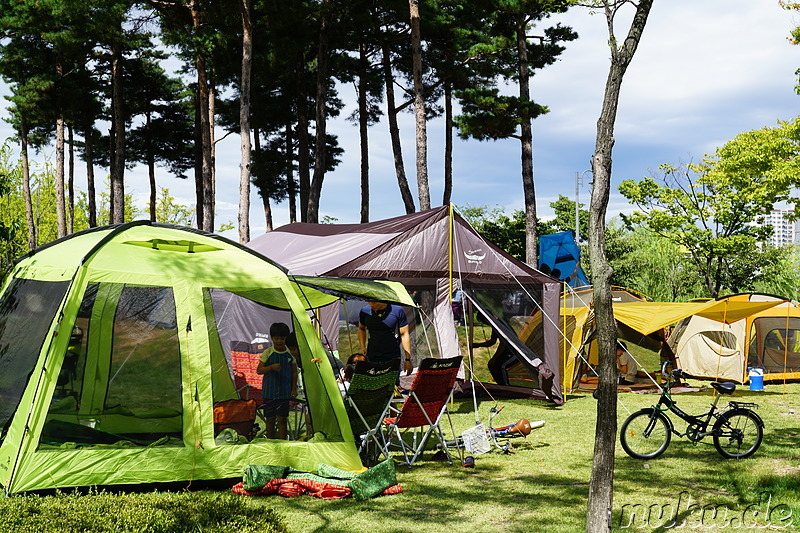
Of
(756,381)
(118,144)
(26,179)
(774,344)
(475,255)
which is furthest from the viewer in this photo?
(26,179)

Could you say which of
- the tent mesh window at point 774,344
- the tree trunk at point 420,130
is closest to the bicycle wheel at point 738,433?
the tent mesh window at point 774,344

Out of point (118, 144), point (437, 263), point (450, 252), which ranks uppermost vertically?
point (118, 144)

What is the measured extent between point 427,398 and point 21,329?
314 centimetres

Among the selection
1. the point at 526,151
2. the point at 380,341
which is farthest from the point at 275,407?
the point at 526,151

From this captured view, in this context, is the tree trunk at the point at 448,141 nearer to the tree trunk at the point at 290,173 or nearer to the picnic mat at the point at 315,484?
the tree trunk at the point at 290,173

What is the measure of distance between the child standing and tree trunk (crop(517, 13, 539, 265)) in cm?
1186

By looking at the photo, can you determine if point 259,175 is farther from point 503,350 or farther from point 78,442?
point 78,442

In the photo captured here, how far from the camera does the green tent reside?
4.70 m

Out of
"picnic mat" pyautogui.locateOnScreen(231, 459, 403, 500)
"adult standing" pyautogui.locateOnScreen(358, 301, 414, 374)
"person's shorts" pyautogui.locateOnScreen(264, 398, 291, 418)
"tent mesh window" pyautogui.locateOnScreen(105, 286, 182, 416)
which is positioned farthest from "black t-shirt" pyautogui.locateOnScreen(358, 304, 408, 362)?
"tent mesh window" pyautogui.locateOnScreen(105, 286, 182, 416)

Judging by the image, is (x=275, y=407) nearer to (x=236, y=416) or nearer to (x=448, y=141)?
(x=236, y=416)

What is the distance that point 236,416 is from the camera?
515cm

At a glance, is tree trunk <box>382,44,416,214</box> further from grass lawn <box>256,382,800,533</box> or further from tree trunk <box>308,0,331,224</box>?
grass lawn <box>256,382,800,533</box>

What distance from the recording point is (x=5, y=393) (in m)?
5.12

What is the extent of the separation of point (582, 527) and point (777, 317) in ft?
31.5
